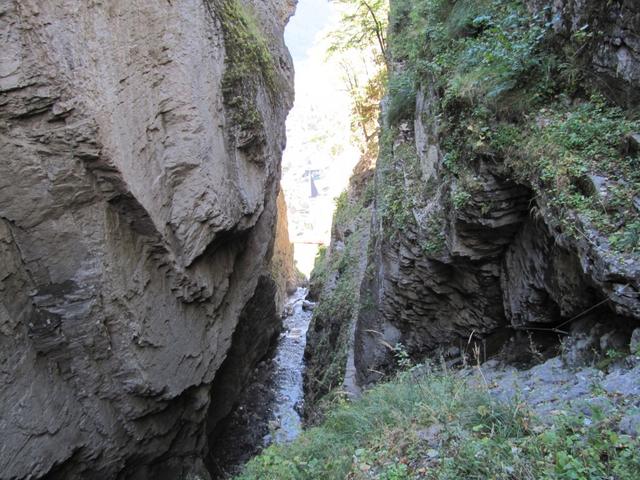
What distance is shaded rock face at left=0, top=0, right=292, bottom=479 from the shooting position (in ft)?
16.7

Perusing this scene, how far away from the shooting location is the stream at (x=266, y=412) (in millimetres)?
10953

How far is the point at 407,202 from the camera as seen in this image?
29.4 feet

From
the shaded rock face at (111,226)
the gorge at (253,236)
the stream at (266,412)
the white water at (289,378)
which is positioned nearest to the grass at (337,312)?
the white water at (289,378)

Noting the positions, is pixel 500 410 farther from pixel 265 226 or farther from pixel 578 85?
pixel 265 226

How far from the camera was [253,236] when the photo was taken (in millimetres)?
9844

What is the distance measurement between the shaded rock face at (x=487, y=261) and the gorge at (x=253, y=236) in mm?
36

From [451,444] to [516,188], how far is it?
3.68 m

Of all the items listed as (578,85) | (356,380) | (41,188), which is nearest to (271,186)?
(356,380)

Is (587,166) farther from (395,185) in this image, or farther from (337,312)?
(337,312)

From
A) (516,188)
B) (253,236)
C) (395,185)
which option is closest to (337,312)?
(253,236)

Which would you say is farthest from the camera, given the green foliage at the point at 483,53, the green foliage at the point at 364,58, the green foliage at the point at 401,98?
the green foliage at the point at 364,58

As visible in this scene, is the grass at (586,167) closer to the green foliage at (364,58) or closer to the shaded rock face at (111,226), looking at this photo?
the shaded rock face at (111,226)

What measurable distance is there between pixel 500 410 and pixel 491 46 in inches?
197

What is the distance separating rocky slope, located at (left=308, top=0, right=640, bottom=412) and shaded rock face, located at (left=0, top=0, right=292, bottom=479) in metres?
3.26
